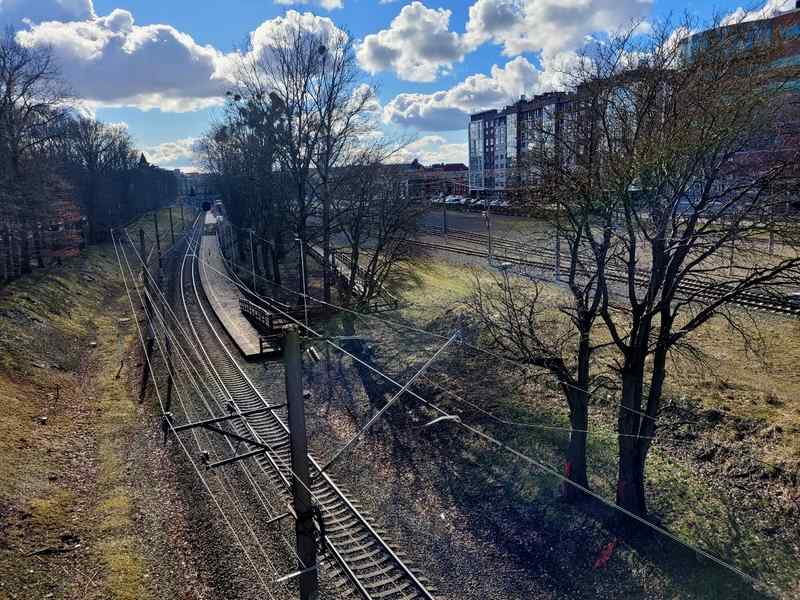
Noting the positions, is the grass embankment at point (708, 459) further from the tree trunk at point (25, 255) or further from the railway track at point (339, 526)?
the tree trunk at point (25, 255)

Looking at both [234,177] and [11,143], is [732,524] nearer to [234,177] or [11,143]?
[11,143]

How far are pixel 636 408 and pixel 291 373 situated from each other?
22.9 ft

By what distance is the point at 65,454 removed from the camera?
43.4ft

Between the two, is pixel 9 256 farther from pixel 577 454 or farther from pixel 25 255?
pixel 577 454

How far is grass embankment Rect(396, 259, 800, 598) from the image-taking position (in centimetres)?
886

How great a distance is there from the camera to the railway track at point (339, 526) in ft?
28.9

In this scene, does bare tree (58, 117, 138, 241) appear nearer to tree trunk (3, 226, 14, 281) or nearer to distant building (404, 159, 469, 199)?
tree trunk (3, 226, 14, 281)

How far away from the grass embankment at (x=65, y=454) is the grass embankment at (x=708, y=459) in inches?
313

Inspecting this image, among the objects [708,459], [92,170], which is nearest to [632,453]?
[708,459]

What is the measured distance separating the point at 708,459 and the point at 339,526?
25.4 feet

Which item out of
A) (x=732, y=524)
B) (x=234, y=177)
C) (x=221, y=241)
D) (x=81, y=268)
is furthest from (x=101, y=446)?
(x=221, y=241)

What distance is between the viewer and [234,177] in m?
40.6

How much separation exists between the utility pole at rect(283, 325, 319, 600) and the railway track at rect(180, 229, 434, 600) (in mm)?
393

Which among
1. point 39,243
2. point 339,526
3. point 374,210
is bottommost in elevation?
point 339,526
